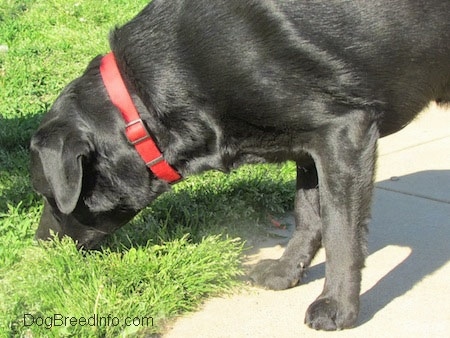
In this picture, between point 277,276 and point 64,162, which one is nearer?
point 64,162

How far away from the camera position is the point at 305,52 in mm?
2734

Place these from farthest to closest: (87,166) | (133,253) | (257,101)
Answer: (133,253) → (87,166) → (257,101)

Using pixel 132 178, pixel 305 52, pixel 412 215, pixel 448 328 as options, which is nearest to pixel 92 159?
pixel 132 178

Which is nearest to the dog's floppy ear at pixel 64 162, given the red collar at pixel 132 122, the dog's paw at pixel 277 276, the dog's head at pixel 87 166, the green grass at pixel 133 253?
the dog's head at pixel 87 166

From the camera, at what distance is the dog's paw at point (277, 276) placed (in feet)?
10.5

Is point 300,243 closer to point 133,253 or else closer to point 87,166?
point 133,253

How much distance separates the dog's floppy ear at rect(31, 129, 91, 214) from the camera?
9.13ft

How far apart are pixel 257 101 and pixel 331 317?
917mm

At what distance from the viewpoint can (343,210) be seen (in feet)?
9.25

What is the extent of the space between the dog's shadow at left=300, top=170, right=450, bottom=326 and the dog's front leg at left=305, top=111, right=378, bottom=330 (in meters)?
0.17

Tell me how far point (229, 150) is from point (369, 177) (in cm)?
59

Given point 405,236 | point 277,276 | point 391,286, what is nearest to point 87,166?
point 277,276

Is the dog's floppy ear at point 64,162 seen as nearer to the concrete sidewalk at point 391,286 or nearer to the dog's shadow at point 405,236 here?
the concrete sidewalk at point 391,286

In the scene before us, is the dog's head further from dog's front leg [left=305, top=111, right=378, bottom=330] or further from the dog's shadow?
the dog's shadow
